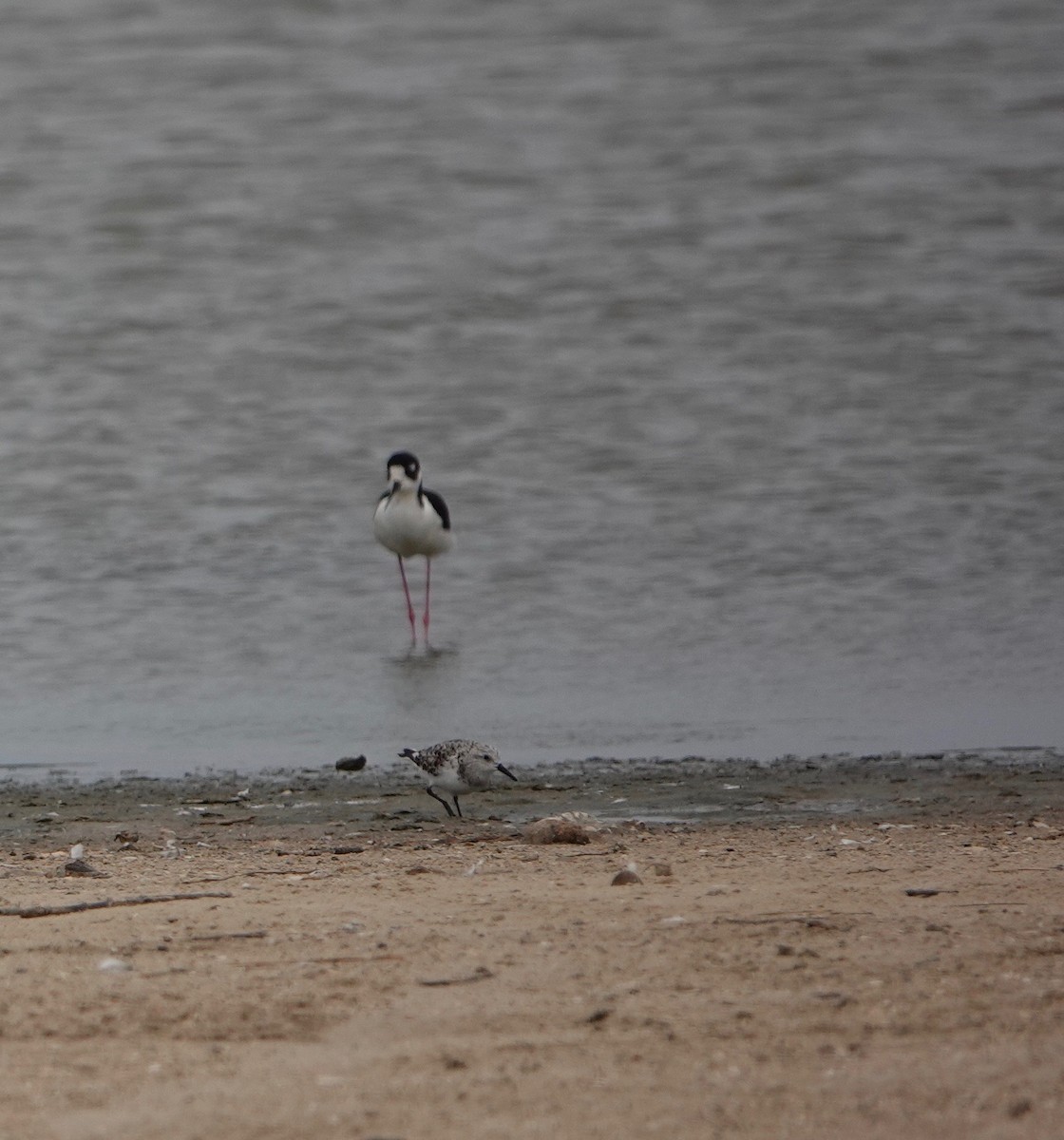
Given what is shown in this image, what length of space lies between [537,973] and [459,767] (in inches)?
89.7

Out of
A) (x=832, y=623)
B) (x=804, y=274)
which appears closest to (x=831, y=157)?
(x=804, y=274)

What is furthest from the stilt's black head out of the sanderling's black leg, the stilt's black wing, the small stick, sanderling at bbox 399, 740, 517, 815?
the small stick

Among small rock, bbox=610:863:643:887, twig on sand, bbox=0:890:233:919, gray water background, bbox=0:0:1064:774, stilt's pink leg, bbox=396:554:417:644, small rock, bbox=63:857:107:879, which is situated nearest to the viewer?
twig on sand, bbox=0:890:233:919

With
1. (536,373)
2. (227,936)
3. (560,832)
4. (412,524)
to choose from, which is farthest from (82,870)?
(536,373)

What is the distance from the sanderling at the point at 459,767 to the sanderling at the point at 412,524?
4.80m

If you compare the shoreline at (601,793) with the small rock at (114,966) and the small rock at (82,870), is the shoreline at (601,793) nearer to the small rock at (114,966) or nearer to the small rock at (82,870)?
the small rock at (82,870)

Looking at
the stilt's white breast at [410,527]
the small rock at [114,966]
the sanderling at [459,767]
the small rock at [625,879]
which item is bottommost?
the small rock at [114,966]

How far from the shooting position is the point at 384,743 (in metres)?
8.51

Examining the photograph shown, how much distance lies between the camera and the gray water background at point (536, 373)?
31.2 ft

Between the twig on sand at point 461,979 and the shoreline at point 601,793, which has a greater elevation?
the shoreline at point 601,793

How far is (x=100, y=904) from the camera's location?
5.27m

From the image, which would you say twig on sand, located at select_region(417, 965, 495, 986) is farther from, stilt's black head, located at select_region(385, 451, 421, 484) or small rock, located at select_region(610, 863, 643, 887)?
stilt's black head, located at select_region(385, 451, 421, 484)

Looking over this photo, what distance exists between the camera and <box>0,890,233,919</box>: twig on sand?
5.21 m

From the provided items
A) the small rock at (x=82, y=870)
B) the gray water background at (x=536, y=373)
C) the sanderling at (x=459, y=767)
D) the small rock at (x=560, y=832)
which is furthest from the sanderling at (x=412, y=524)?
the small rock at (x=82, y=870)
